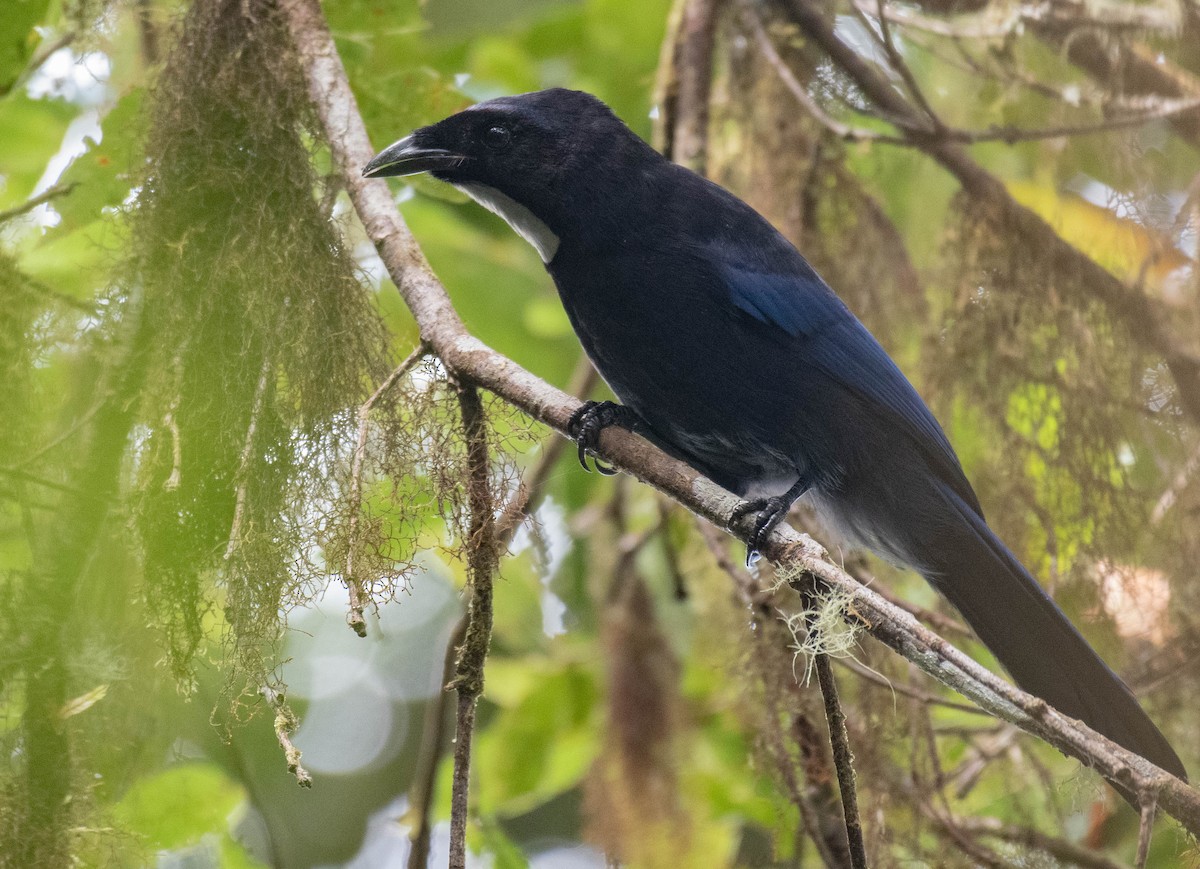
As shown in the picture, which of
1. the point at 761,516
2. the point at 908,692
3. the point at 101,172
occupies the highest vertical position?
the point at 101,172

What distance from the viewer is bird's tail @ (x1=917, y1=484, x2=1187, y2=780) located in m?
3.09

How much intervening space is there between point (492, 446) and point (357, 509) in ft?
1.19

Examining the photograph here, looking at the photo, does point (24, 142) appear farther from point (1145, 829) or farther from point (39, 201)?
point (1145, 829)

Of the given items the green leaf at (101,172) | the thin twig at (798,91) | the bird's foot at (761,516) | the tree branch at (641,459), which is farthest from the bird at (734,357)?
the green leaf at (101,172)

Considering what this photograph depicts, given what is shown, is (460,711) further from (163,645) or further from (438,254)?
(438,254)

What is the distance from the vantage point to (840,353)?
362cm

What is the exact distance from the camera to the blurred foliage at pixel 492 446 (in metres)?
2.52

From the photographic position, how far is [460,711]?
2400 millimetres

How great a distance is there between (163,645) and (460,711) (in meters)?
0.65

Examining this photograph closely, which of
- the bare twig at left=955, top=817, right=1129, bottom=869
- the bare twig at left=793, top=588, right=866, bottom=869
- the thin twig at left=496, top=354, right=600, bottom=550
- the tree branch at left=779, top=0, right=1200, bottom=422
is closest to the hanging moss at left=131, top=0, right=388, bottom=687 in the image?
the thin twig at left=496, top=354, right=600, bottom=550

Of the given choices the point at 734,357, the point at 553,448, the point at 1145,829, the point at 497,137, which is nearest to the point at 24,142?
the point at 497,137

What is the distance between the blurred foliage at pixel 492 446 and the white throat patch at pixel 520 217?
0.10 metres

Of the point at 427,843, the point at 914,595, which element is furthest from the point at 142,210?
the point at 914,595

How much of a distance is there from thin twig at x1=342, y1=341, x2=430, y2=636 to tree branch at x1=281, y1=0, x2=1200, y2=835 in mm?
104
